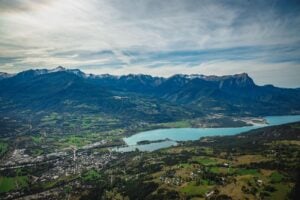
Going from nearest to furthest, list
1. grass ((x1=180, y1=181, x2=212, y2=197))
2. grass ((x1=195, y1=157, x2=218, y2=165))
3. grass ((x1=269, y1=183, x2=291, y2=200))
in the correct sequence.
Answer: grass ((x1=269, y1=183, x2=291, y2=200)) < grass ((x1=180, y1=181, x2=212, y2=197)) < grass ((x1=195, y1=157, x2=218, y2=165))

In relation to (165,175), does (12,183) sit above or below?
below

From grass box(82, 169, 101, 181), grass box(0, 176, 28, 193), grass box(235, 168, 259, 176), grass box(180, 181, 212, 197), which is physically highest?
grass box(235, 168, 259, 176)

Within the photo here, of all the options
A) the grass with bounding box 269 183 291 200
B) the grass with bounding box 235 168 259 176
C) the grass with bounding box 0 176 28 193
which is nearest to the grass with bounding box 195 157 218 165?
the grass with bounding box 235 168 259 176

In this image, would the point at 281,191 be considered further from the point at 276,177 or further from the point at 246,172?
the point at 246,172

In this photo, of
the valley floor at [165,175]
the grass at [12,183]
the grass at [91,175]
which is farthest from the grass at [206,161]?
the grass at [12,183]

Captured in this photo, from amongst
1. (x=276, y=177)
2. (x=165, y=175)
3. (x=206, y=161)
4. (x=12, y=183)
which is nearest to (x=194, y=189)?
(x=165, y=175)

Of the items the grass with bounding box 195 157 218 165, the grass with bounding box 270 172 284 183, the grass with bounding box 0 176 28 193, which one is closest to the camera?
the grass with bounding box 270 172 284 183

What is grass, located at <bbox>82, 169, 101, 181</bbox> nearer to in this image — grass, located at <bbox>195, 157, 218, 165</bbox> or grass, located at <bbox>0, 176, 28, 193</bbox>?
grass, located at <bbox>0, 176, 28, 193</bbox>

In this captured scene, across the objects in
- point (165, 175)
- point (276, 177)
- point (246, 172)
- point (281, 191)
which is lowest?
point (165, 175)
